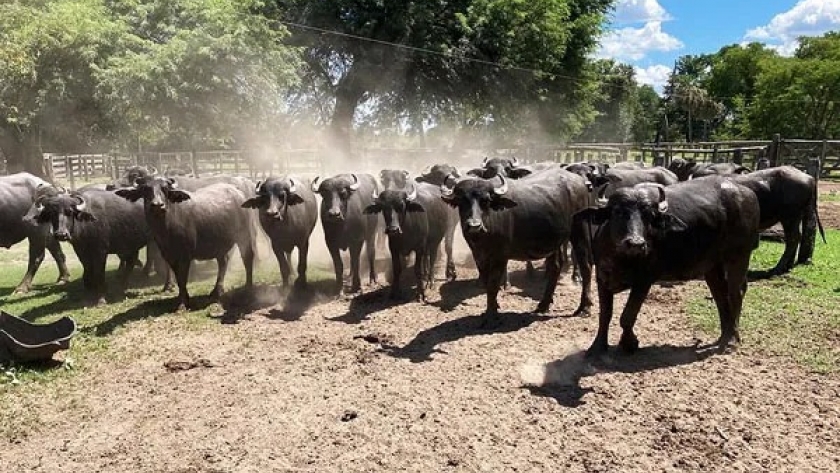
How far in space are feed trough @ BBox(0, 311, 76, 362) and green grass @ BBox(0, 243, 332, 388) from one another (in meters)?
0.17

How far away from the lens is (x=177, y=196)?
1034cm

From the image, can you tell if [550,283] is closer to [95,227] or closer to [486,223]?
[486,223]

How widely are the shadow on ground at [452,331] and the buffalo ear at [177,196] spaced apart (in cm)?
436

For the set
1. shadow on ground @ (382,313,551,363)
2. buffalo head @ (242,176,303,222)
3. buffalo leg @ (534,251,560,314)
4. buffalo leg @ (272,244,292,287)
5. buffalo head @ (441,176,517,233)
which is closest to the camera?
shadow on ground @ (382,313,551,363)

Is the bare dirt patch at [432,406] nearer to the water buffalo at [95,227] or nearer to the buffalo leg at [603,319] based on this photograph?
the buffalo leg at [603,319]

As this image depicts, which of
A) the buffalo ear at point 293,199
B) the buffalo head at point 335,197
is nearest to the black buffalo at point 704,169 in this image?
the buffalo head at point 335,197

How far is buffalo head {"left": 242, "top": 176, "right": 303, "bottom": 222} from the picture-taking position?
35.1 ft

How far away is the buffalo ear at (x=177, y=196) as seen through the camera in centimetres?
1030

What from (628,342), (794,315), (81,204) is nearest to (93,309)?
(81,204)

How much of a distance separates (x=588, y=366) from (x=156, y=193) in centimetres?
694

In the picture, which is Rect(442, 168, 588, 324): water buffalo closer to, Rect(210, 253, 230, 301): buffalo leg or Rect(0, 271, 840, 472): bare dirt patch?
Rect(0, 271, 840, 472): bare dirt patch

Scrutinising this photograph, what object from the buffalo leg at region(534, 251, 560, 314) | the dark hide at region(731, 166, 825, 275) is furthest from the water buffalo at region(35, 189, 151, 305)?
the dark hide at region(731, 166, 825, 275)

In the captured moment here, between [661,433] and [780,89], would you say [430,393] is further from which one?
[780,89]

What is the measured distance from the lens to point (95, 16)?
29.1 metres
